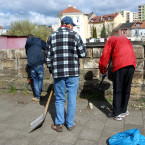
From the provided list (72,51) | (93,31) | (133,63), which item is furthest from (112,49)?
(93,31)

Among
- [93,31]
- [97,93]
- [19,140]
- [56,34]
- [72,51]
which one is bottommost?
[19,140]

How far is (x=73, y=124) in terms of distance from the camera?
365cm

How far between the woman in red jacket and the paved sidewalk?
33 cm

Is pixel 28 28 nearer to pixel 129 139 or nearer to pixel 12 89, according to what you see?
pixel 12 89

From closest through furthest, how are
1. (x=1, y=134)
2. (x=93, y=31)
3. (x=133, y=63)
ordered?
(x=1, y=134)
(x=133, y=63)
(x=93, y=31)

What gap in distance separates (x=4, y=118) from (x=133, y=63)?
2975mm

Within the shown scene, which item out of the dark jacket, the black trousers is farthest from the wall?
the black trousers

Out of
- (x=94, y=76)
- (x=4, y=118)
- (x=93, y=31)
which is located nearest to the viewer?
(x=4, y=118)

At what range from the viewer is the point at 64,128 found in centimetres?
368

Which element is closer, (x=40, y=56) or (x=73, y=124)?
(x=73, y=124)

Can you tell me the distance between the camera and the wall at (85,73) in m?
5.02

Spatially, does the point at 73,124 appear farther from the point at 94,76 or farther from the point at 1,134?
the point at 94,76

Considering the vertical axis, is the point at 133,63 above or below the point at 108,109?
above

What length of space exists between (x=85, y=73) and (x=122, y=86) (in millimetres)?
1826
